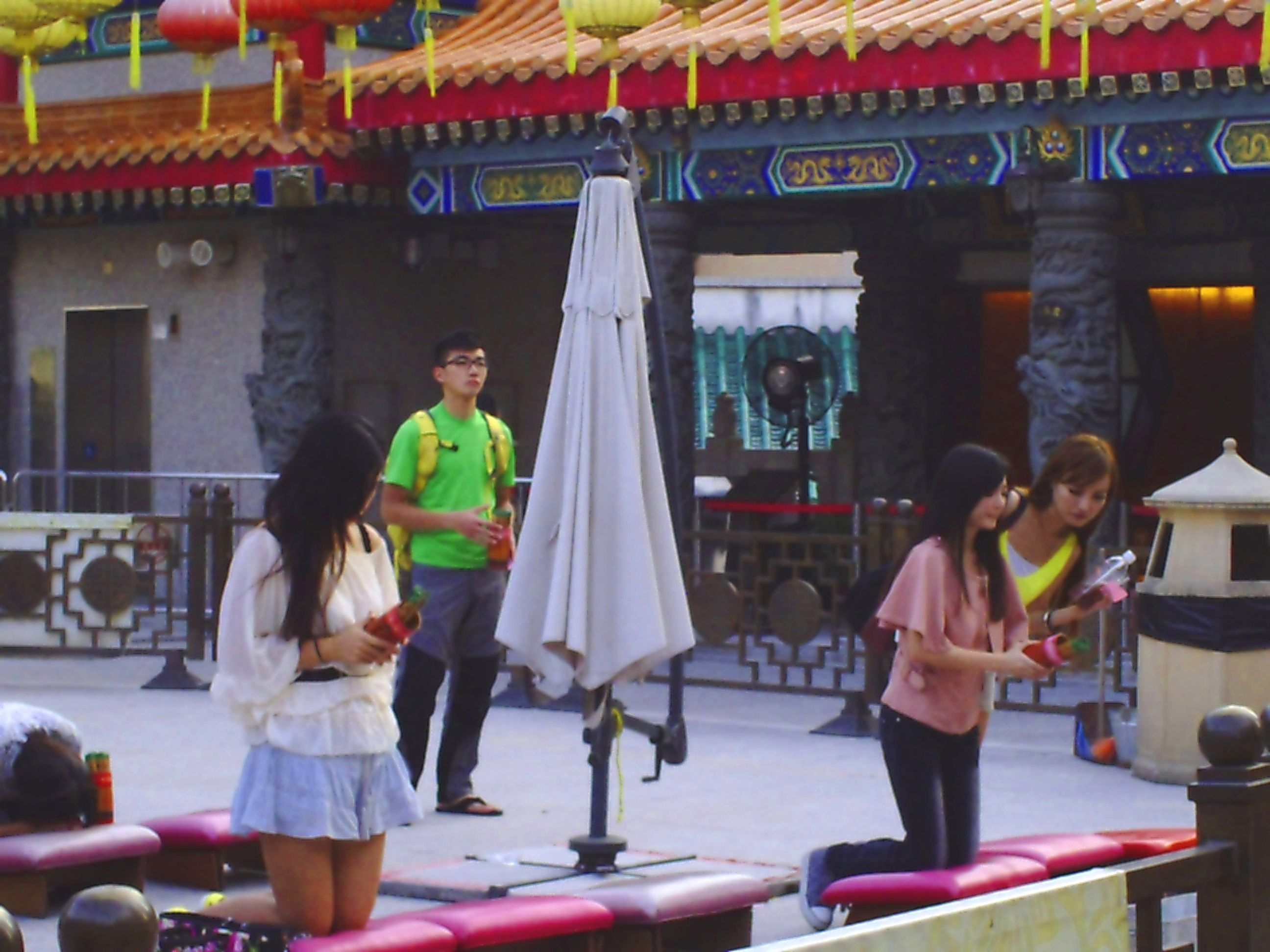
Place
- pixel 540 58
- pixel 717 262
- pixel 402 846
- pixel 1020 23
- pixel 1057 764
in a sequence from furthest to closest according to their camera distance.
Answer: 1. pixel 717 262
2. pixel 540 58
3. pixel 1020 23
4. pixel 1057 764
5. pixel 402 846

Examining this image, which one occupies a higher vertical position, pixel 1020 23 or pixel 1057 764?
pixel 1020 23

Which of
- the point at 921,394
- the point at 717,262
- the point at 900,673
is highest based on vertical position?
the point at 717,262

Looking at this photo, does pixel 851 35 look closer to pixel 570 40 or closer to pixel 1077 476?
pixel 570 40

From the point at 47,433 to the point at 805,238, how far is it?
6.43 m

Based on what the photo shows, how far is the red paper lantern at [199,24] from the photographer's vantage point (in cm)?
1520

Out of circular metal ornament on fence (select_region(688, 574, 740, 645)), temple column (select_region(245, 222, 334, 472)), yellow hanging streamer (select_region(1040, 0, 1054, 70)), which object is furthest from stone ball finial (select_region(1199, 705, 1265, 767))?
temple column (select_region(245, 222, 334, 472))

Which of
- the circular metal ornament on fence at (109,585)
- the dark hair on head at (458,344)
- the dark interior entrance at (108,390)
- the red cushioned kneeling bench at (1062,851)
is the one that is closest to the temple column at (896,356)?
the dark interior entrance at (108,390)

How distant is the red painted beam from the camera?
11.8m

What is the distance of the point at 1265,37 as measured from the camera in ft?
36.7

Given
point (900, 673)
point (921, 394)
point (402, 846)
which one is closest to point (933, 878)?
point (900, 673)

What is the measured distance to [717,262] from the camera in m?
20.5

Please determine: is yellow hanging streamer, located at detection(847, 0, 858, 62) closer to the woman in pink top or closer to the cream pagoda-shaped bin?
the cream pagoda-shaped bin

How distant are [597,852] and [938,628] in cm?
160

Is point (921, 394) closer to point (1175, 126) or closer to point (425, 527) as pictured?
point (1175, 126)
